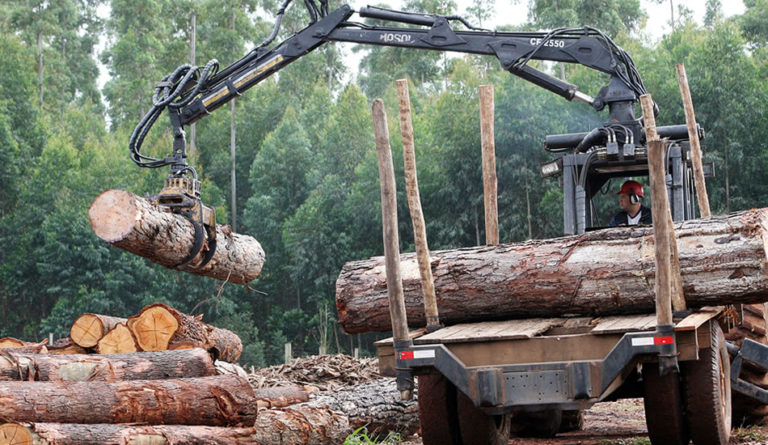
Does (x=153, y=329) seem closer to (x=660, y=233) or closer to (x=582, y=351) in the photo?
(x=582, y=351)

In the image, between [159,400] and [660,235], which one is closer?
[660,235]

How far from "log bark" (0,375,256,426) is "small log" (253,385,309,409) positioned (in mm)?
1778

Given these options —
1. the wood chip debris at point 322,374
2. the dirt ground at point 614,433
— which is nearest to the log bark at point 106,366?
the dirt ground at point 614,433

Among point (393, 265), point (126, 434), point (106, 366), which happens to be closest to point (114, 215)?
point (106, 366)

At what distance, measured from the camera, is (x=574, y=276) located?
23.7 feet

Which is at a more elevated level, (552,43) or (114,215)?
(552,43)

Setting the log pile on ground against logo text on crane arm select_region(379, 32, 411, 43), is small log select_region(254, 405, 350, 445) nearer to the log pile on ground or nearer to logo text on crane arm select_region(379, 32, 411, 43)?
the log pile on ground

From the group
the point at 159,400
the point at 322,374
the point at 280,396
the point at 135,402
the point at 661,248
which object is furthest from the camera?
the point at 322,374

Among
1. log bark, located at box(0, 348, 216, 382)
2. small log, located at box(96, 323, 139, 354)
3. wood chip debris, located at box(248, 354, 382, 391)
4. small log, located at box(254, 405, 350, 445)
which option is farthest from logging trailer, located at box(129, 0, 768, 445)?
wood chip debris, located at box(248, 354, 382, 391)

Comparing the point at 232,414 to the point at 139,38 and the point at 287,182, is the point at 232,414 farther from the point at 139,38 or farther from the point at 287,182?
the point at 139,38

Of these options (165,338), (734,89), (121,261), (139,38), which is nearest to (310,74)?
(139,38)

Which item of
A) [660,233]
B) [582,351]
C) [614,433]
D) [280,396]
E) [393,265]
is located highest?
[660,233]

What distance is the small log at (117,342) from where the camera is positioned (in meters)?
10.3

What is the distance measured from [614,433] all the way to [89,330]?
558 cm
